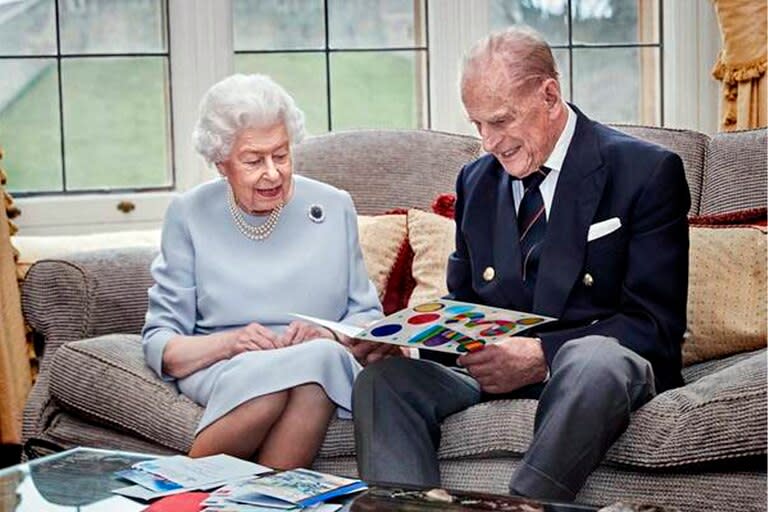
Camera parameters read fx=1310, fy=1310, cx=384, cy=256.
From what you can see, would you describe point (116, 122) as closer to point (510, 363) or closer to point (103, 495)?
point (510, 363)

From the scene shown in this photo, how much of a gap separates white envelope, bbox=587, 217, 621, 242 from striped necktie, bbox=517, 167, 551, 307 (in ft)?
0.34

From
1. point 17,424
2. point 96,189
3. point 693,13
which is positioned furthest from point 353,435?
point 693,13

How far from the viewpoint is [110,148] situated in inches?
155

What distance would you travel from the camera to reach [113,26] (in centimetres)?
391

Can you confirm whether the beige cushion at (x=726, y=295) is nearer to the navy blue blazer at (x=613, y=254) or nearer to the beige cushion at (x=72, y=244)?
the navy blue blazer at (x=613, y=254)

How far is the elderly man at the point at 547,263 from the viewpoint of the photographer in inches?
93.9

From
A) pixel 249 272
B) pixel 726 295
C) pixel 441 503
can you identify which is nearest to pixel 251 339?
pixel 249 272

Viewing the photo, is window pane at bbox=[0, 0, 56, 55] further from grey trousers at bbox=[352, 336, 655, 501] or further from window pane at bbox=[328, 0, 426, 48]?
grey trousers at bbox=[352, 336, 655, 501]

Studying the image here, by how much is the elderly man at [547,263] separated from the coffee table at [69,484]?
469 millimetres

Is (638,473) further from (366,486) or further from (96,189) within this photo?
(96,189)

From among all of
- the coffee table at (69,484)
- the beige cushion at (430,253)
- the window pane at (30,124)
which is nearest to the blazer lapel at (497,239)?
the beige cushion at (430,253)

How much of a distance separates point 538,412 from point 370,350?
51cm

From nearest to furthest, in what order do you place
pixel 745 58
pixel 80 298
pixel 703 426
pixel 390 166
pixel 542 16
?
pixel 703 426
pixel 80 298
pixel 390 166
pixel 745 58
pixel 542 16

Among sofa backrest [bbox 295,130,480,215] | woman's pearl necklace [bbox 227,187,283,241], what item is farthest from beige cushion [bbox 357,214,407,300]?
woman's pearl necklace [bbox 227,187,283,241]
